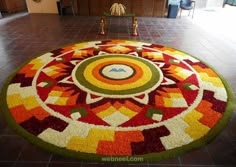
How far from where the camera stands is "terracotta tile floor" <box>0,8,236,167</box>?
1.79 meters

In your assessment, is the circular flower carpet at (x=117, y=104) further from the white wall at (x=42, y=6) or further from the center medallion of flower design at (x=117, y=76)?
the white wall at (x=42, y=6)

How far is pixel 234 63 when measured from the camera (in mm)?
3590

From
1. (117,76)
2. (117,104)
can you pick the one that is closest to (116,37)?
(117,76)

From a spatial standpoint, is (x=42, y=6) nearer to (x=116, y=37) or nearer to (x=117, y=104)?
(x=116, y=37)

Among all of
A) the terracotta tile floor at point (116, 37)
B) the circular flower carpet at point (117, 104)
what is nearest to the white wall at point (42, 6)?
the terracotta tile floor at point (116, 37)

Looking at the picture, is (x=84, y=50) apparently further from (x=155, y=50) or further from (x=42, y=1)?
(x=42, y=1)

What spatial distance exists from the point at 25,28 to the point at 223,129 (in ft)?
17.4

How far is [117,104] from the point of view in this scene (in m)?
2.44

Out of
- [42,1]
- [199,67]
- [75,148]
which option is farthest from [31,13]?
[75,148]

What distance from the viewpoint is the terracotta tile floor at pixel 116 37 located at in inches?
70.4

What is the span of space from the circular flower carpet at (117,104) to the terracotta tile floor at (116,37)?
0.10 m

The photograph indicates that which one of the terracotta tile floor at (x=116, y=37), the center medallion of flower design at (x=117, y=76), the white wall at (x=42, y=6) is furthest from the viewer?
the white wall at (x=42, y=6)

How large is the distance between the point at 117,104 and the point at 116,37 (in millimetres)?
2654

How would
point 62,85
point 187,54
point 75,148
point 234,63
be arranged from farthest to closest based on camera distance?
point 187,54
point 234,63
point 62,85
point 75,148
